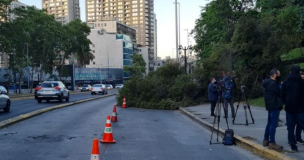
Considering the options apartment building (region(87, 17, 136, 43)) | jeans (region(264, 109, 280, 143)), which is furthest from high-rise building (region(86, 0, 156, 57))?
jeans (region(264, 109, 280, 143))

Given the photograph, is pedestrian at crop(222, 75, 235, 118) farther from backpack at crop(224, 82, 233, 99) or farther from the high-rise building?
the high-rise building

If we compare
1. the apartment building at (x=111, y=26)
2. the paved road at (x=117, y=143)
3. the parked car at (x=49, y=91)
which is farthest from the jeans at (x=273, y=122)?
the apartment building at (x=111, y=26)

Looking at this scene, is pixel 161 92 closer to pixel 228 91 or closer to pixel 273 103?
pixel 228 91

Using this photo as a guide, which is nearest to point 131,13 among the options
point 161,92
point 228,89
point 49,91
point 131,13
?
point 131,13

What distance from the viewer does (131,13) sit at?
18025cm

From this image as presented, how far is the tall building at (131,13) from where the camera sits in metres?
178

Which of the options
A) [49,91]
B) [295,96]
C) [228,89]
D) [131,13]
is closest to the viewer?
[295,96]

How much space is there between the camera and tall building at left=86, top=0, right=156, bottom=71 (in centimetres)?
17750

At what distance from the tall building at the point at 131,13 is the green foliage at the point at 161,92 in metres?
149

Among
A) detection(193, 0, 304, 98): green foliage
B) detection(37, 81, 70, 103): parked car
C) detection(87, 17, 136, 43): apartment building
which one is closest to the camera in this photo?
detection(193, 0, 304, 98): green foliage

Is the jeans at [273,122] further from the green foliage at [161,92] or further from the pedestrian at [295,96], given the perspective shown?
the green foliage at [161,92]

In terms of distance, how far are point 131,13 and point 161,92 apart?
15778cm

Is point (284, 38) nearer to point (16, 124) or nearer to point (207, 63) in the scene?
point (207, 63)

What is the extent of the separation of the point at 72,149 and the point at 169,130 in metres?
4.92
